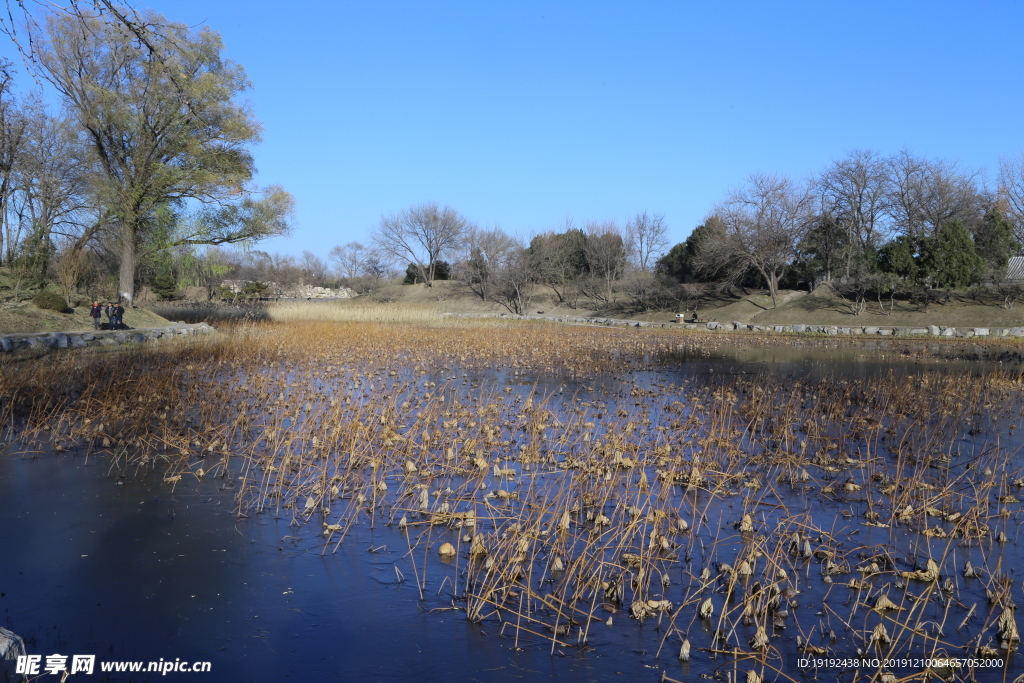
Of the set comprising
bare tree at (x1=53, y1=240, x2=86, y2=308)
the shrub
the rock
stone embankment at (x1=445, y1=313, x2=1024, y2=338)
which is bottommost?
the rock

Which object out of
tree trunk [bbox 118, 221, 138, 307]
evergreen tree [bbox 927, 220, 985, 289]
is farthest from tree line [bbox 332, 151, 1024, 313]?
tree trunk [bbox 118, 221, 138, 307]

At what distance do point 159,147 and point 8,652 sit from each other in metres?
32.9

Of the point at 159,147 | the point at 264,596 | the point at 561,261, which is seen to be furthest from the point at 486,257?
the point at 264,596

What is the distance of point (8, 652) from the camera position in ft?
10.3

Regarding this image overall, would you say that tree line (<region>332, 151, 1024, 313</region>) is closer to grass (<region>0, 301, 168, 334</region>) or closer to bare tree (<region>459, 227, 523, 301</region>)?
bare tree (<region>459, 227, 523, 301</region>)

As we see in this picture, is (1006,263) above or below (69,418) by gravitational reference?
above

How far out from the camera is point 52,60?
27844 mm

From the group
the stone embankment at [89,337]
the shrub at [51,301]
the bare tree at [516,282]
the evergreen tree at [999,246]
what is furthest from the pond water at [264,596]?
the bare tree at [516,282]

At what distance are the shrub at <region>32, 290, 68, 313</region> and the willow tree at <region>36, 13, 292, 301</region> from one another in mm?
4200

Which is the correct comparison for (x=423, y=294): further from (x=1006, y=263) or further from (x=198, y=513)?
(x=198, y=513)

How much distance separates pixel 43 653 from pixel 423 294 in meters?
66.4

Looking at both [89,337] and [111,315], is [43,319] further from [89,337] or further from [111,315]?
[89,337]

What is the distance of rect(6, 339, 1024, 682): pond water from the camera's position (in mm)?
4051

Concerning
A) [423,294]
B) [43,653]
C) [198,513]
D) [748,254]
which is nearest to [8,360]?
[198,513]
